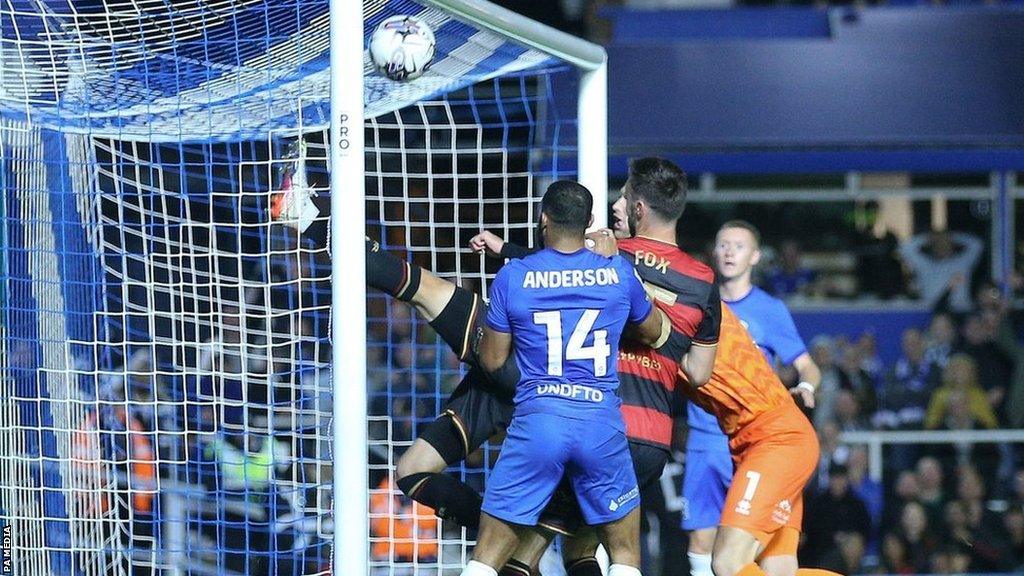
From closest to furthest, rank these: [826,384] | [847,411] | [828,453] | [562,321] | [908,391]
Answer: [562,321] → [828,453] → [847,411] → [826,384] → [908,391]

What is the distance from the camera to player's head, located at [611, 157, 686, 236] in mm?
5766

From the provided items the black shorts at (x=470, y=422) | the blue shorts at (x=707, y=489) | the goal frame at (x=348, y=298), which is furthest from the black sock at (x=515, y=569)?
the blue shorts at (x=707, y=489)

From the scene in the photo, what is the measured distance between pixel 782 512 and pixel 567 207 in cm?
176

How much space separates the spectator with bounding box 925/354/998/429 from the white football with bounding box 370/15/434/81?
19.6ft

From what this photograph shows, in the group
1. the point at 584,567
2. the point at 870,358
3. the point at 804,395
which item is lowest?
the point at 584,567

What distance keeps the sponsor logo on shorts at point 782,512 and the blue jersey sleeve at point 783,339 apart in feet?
4.06

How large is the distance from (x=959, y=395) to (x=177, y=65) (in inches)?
249

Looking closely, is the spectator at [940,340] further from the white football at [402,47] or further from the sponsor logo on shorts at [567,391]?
the white football at [402,47]

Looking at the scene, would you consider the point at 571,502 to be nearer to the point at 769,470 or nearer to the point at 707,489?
the point at 769,470

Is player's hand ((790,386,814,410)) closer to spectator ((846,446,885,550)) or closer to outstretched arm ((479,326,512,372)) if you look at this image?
outstretched arm ((479,326,512,372))

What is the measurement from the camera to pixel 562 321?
206 inches

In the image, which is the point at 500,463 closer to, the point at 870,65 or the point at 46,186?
the point at 46,186

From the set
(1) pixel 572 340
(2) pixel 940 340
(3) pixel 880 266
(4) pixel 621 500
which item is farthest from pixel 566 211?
(3) pixel 880 266

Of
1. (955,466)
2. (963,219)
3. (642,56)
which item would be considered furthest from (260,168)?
(963,219)
